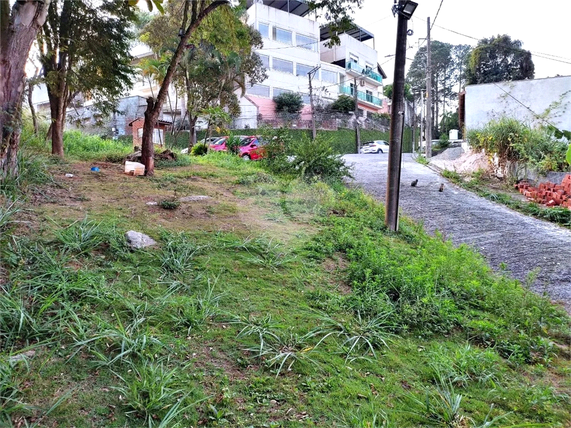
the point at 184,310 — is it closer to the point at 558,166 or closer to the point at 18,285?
the point at 18,285

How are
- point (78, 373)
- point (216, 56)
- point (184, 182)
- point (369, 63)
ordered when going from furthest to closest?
1. point (369, 63)
2. point (216, 56)
3. point (184, 182)
4. point (78, 373)

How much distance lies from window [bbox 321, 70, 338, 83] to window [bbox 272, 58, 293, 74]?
3.88 m

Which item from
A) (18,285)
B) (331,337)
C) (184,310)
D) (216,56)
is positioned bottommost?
(331,337)

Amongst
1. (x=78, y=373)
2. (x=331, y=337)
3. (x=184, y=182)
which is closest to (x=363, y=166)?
(x=184, y=182)

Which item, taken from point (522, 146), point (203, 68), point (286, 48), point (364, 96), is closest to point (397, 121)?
point (522, 146)

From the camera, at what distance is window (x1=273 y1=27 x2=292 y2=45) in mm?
29567

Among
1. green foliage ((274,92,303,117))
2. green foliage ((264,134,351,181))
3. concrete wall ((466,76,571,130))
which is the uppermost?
green foliage ((274,92,303,117))

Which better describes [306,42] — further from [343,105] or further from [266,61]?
[343,105]

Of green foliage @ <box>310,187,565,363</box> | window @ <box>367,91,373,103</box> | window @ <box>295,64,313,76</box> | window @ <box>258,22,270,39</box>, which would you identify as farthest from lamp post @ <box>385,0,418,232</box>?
window @ <box>367,91,373,103</box>

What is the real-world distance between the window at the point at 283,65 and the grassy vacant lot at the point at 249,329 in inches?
1093

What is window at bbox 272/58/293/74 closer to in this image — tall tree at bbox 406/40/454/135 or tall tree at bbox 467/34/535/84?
tall tree at bbox 467/34/535/84

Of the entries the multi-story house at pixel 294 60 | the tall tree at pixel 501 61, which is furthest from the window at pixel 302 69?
the tall tree at pixel 501 61

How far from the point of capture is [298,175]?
8.73 m

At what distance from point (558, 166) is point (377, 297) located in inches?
331
